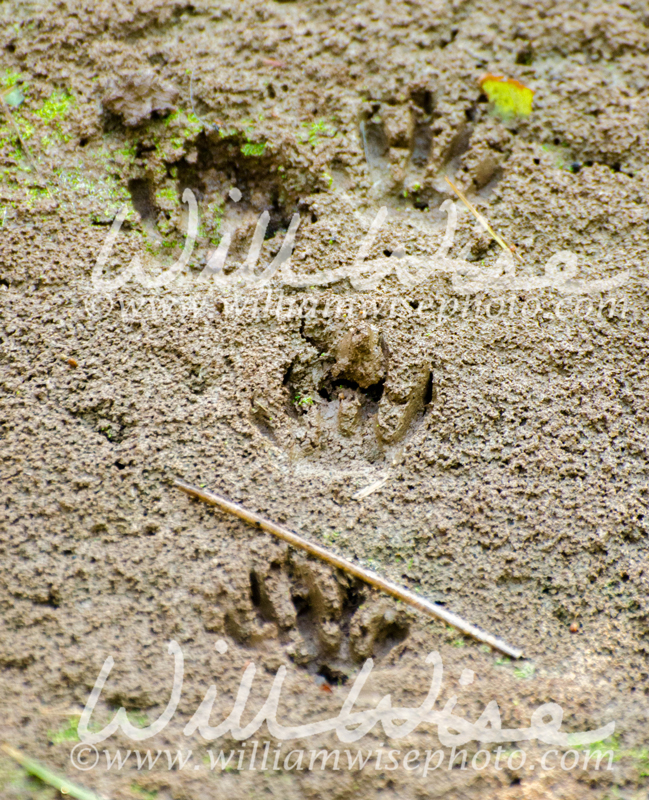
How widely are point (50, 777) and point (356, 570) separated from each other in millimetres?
555

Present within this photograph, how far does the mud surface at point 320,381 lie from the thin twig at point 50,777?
A: 0.05ft

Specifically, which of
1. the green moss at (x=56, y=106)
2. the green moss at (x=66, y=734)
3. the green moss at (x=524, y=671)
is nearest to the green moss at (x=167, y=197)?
the green moss at (x=56, y=106)

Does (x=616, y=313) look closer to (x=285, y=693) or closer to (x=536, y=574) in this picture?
(x=536, y=574)

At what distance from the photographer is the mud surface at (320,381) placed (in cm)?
106

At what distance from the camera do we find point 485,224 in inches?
57.8

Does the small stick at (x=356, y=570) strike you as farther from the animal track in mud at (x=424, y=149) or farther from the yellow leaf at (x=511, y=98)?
the yellow leaf at (x=511, y=98)

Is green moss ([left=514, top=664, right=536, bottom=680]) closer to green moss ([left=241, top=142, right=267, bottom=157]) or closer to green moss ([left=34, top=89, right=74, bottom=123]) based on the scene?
green moss ([left=241, top=142, right=267, bottom=157])

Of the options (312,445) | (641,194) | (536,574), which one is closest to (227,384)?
(312,445)

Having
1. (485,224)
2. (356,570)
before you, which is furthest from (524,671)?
(485,224)

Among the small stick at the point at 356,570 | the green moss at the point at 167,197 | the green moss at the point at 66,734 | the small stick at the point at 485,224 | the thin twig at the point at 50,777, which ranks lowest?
the thin twig at the point at 50,777

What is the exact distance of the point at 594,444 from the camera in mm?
1269

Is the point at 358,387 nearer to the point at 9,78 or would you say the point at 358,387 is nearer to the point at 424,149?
the point at 424,149

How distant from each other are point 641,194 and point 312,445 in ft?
3.16

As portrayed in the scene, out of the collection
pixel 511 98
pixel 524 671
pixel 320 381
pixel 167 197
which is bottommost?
pixel 524 671
